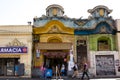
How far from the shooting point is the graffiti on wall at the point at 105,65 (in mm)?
30375

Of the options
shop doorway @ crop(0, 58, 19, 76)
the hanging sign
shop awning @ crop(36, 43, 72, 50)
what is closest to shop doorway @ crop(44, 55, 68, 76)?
shop awning @ crop(36, 43, 72, 50)

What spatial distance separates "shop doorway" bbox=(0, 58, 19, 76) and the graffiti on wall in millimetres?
10269

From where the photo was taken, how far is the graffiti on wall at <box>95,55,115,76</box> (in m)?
30.4

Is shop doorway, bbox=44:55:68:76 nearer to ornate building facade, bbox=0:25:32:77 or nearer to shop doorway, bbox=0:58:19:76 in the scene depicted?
ornate building facade, bbox=0:25:32:77

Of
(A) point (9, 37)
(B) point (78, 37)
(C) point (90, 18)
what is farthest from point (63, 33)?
(A) point (9, 37)

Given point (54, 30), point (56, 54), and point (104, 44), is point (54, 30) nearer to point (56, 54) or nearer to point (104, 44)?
point (56, 54)

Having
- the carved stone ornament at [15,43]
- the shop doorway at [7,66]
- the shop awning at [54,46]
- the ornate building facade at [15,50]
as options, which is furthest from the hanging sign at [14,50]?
the shop awning at [54,46]

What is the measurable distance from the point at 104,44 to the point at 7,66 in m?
12.8

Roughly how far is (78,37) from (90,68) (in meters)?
4.23

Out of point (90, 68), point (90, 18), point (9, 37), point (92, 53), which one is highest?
point (90, 18)

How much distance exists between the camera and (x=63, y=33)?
30688mm

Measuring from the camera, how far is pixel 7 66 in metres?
30.7

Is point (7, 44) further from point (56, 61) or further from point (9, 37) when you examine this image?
point (56, 61)

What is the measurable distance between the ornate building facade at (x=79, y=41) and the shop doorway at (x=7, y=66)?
8.86ft
